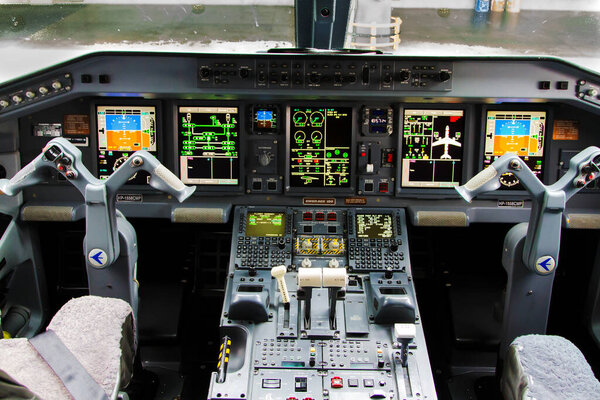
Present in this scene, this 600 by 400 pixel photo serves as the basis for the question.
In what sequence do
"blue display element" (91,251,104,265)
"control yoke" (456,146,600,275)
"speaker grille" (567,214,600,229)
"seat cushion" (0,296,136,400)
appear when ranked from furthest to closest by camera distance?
"speaker grille" (567,214,600,229), "blue display element" (91,251,104,265), "control yoke" (456,146,600,275), "seat cushion" (0,296,136,400)

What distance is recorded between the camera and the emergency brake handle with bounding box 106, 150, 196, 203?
2446 mm

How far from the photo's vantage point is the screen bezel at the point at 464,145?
10.6ft

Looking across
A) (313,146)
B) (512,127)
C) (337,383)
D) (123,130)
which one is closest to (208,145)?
(123,130)

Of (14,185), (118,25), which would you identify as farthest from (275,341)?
(118,25)

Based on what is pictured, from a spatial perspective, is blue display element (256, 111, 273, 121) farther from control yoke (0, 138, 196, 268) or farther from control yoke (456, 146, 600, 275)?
control yoke (456, 146, 600, 275)

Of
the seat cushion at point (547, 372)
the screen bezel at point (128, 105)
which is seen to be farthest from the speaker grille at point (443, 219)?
the screen bezel at point (128, 105)

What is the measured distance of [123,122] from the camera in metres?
3.27

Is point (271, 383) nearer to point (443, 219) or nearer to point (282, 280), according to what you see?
point (282, 280)

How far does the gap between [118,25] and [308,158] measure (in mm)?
3062

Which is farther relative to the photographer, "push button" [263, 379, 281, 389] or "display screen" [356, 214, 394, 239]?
"display screen" [356, 214, 394, 239]

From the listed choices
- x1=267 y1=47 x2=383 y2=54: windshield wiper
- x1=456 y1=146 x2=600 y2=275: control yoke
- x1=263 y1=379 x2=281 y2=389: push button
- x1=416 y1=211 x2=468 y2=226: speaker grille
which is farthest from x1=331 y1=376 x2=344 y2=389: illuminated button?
x1=267 y1=47 x2=383 y2=54: windshield wiper

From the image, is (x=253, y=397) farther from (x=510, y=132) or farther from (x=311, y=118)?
(x=510, y=132)

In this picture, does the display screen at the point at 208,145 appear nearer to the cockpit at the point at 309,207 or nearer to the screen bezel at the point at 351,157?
the cockpit at the point at 309,207

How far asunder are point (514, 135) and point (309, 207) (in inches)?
49.7
